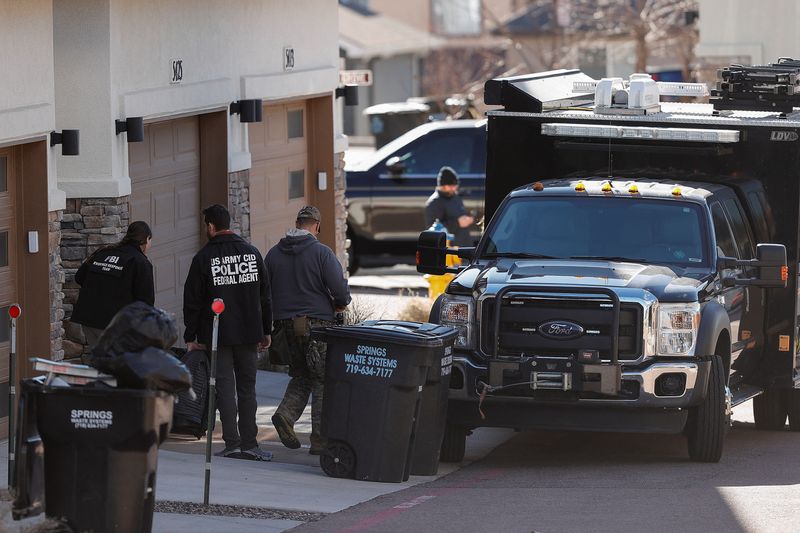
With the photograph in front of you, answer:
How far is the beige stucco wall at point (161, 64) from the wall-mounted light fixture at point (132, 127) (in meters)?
0.08

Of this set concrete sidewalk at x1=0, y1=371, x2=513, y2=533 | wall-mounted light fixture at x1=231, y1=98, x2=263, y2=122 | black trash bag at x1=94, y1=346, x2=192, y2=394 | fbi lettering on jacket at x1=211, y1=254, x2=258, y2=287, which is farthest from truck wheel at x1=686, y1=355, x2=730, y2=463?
wall-mounted light fixture at x1=231, y1=98, x2=263, y2=122

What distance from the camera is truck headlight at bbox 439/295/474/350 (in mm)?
11547

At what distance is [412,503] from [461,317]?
5.89 feet

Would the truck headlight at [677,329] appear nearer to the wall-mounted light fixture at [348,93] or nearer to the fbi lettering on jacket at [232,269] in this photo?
the fbi lettering on jacket at [232,269]

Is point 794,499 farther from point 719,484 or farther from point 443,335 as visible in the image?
point 443,335

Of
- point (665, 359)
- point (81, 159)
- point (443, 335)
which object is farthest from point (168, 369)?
point (81, 159)

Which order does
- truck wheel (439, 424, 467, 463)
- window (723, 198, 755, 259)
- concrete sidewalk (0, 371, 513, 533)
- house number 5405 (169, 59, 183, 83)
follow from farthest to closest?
house number 5405 (169, 59, 183, 83)
window (723, 198, 755, 259)
truck wheel (439, 424, 467, 463)
concrete sidewalk (0, 371, 513, 533)

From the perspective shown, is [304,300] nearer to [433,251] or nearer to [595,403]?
[433,251]

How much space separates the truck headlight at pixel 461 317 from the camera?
11.5 metres

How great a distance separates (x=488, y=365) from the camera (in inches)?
448

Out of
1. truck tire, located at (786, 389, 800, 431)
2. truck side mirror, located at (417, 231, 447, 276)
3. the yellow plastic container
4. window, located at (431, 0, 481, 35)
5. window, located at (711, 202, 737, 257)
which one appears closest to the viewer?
window, located at (711, 202, 737, 257)

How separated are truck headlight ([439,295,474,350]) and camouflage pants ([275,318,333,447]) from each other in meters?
0.91

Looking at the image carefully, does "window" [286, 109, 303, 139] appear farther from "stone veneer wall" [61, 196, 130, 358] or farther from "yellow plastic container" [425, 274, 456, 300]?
"stone veneer wall" [61, 196, 130, 358]

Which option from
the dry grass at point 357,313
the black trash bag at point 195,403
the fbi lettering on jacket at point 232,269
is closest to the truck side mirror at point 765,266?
the fbi lettering on jacket at point 232,269
